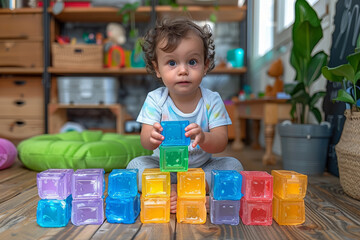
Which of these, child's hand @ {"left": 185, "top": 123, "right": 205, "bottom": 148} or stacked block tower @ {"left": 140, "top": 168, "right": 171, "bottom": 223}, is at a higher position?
child's hand @ {"left": 185, "top": 123, "right": 205, "bottom": 148}

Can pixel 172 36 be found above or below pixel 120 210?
above

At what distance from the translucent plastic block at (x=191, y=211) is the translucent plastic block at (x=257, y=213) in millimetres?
110

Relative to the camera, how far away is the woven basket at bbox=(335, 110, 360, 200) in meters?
1.00

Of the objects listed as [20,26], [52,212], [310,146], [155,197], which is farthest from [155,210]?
[20,26]

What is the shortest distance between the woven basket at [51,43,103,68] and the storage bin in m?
0.13

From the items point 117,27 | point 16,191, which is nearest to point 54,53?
point 117,27

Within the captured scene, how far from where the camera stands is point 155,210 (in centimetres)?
78

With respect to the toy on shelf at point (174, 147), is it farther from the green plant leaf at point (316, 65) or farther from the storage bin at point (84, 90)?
the storage bin at point (84, 90)

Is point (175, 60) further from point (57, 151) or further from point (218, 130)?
point (57, 151)

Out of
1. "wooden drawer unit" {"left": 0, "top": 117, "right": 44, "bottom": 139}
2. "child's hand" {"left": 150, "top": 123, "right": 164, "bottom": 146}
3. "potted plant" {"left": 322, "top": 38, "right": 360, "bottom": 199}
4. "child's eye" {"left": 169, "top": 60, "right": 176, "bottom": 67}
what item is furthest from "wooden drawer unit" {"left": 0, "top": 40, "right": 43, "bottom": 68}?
"potted plant" {"left": 322, "top": 38, "right": 360, "bottom": 199}

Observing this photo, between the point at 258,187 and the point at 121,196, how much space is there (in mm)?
344

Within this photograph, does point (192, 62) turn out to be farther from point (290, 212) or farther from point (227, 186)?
point (290, 212)

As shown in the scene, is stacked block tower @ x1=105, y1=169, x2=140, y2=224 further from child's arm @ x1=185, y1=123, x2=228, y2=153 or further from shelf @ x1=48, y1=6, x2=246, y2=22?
shelf @ x1=48, y1=6, x2=246, y2=22

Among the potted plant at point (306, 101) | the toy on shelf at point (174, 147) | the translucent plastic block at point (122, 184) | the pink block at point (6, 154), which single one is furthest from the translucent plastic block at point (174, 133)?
the pink block at point (6, 154)
